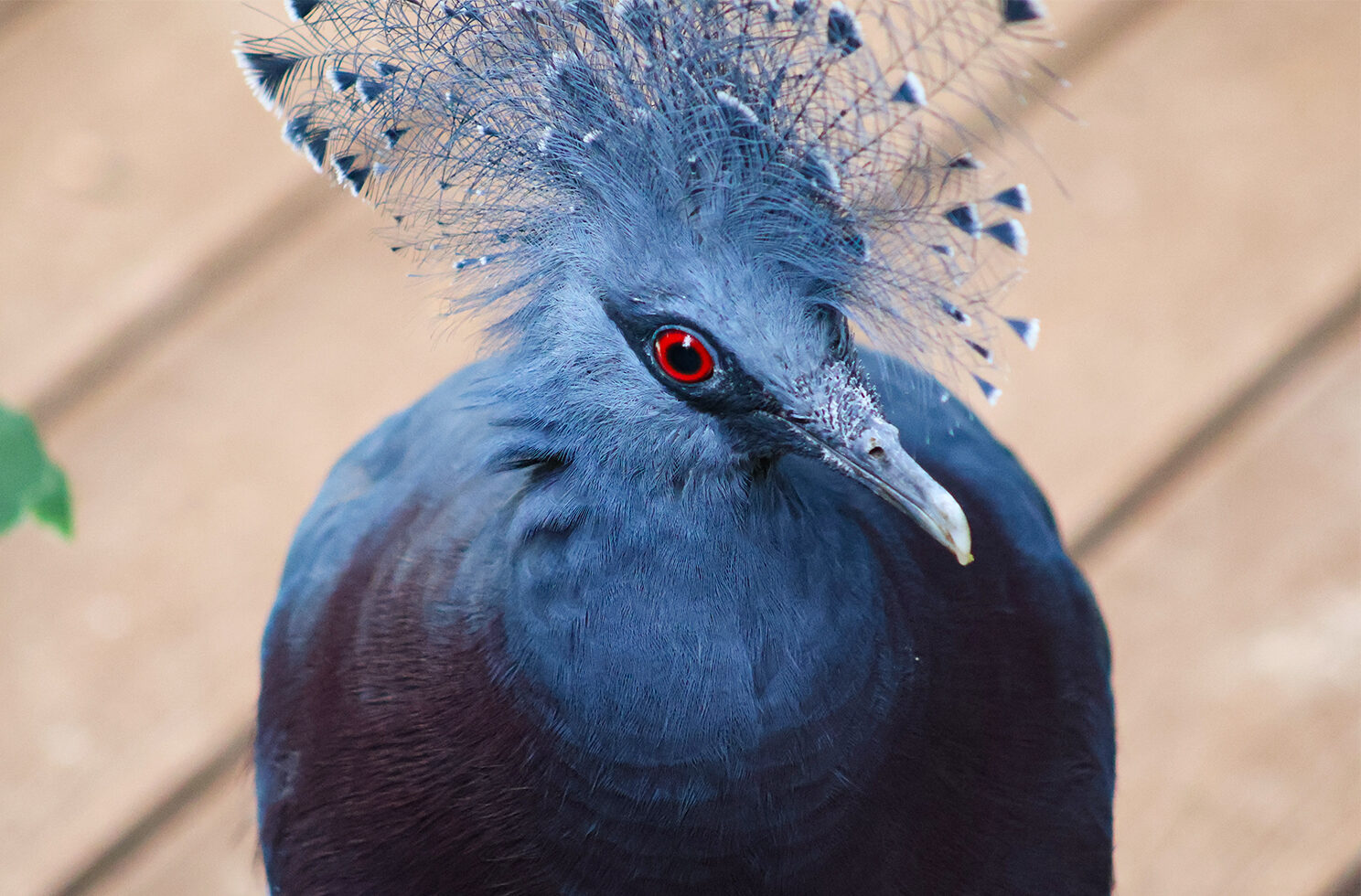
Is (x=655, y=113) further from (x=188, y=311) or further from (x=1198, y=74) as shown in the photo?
(x=1198, y=74)

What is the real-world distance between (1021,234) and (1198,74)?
1.37 m

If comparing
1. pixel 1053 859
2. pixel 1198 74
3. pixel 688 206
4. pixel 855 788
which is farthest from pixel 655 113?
pixel 1198 74

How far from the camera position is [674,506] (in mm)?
974

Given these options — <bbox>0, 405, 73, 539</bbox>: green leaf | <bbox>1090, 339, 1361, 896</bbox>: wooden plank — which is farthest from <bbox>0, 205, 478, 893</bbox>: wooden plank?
<bbox>1090, 339, 1361, 896</bbox>: wooden plank

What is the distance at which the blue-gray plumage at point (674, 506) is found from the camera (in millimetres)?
892

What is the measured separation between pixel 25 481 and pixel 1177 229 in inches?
65.2

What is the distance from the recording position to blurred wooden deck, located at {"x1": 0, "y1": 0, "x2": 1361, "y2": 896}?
172 cm

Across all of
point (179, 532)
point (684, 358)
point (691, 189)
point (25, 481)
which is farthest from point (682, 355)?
point (179, 532)

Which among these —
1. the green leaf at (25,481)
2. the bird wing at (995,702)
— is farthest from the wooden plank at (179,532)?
the bird wing at (995,702)

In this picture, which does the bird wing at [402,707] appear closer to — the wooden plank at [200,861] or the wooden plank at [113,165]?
the wooden plank at [200,861]

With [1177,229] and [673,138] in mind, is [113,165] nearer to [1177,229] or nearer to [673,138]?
[673,138]

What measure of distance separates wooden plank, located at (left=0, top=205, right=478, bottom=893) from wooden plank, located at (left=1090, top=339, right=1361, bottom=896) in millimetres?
1097

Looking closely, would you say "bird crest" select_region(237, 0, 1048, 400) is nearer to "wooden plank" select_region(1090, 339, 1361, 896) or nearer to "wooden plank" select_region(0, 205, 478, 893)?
"wooden plank" select_region(0, 205, 478, 893)

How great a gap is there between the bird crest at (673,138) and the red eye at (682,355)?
0.06 m
